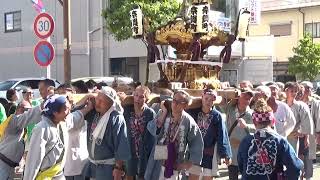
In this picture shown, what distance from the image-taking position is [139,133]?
696 cm

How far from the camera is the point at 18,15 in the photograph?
30.1 metres

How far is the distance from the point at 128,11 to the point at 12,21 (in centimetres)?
1181

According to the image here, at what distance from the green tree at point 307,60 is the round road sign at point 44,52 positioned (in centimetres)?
2762

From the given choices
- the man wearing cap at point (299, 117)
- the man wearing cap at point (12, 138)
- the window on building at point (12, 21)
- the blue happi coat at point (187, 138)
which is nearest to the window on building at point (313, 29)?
the window on building at point (12, 21)

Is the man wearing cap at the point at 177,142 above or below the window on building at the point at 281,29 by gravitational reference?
below

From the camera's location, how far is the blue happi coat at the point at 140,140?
6.95 m

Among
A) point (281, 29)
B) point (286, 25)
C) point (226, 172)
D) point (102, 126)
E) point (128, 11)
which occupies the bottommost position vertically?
point (226, 172)

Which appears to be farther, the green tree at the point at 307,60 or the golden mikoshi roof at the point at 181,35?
the green tree at the point at 307,60

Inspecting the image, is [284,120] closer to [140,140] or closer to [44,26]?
[140,140]

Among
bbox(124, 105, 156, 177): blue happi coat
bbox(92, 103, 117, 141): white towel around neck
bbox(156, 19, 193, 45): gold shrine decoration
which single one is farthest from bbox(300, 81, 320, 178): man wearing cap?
bbox(92, 103, 117, 141): white towel around neck

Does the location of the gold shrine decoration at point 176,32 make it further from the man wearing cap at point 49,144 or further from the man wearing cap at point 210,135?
the man wearing cap at point 49,144

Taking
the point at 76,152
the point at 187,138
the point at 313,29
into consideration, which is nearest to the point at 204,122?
the point at 187,138

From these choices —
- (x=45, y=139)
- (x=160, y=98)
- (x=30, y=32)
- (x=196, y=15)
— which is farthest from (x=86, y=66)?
(x=45, y=139)

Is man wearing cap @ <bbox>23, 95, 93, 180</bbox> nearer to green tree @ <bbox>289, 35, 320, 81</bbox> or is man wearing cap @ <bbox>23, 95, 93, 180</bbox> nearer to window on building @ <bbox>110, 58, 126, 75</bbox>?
window on building @ <bbox>110, 58, 126, 75</bbox>
